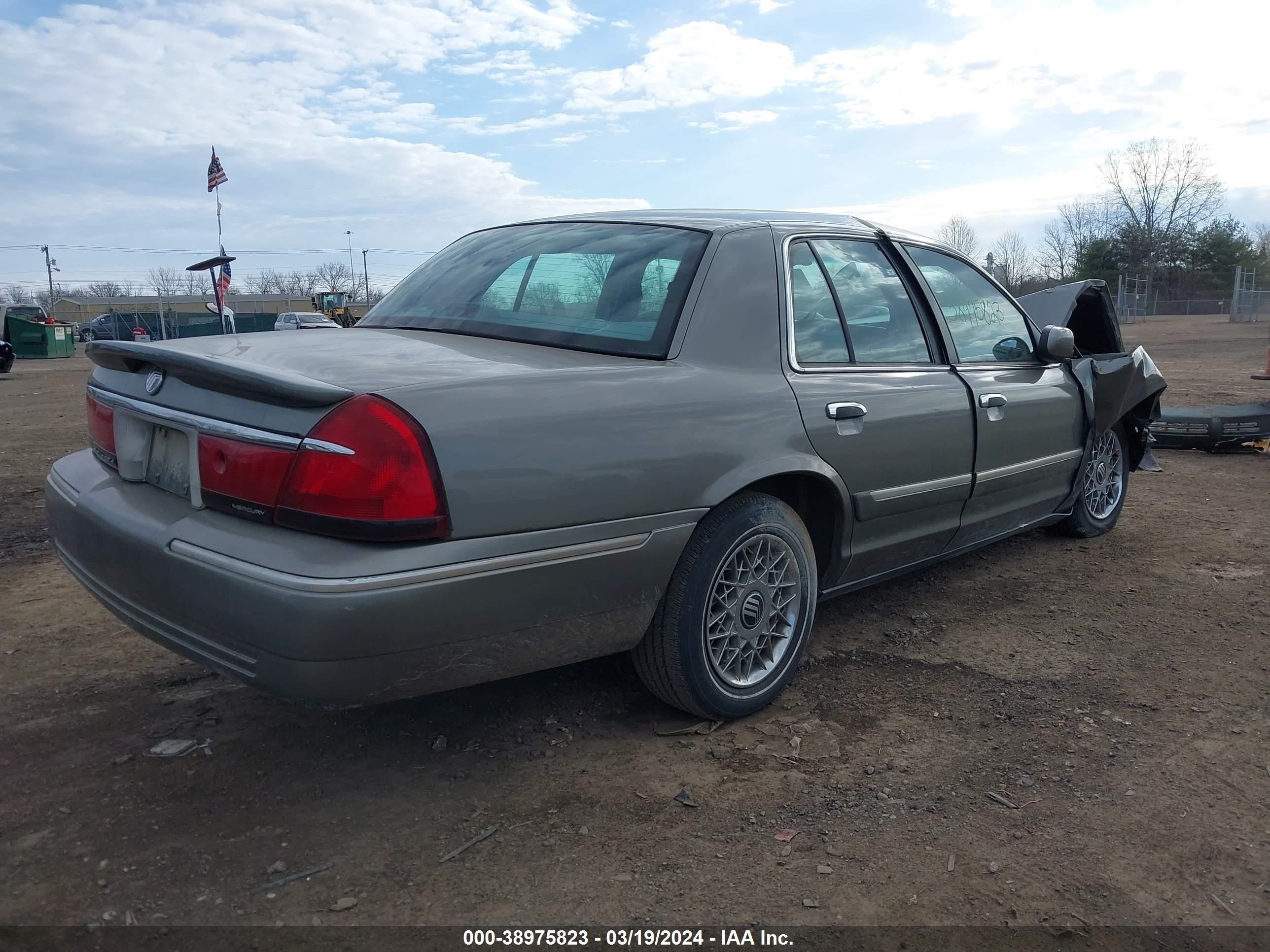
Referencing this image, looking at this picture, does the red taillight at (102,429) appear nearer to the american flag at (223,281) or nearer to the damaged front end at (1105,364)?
the damaged front end at (1105,364)

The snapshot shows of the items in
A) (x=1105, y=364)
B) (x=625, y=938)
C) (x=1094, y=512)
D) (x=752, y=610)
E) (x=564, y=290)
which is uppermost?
(x=564, y=290)

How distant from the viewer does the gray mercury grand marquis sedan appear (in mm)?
2236

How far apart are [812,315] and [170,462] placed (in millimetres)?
2054

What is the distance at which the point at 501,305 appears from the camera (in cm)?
326

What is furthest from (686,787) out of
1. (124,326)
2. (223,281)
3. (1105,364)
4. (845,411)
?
(124,326)

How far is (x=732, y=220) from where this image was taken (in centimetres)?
342

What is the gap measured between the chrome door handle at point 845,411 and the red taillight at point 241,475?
171 centimetres

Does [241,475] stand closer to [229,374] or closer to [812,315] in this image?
[229,374]

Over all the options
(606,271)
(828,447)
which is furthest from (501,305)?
(828,447)

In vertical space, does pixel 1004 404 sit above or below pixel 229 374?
below

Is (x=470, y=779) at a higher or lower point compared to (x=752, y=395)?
lower

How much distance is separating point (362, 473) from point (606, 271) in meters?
1.31

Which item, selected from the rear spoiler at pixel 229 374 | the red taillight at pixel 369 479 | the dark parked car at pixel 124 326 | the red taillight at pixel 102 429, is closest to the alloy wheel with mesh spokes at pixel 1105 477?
the red taillight at pixel 369 479

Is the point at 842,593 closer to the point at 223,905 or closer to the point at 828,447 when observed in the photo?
the point at 828,447
